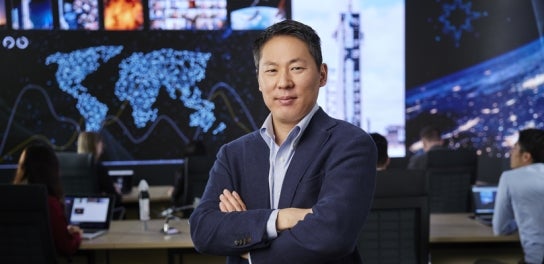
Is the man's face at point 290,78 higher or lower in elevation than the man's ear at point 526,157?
higher

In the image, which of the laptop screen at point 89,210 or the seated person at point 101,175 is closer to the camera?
the laptop screen at point 89,210

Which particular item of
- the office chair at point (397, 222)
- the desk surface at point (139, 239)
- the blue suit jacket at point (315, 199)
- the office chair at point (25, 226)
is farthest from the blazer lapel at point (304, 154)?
the desk surface at point (139, 239)

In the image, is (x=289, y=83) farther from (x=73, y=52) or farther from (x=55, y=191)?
(x=73, y=52)

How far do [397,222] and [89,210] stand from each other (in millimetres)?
1834

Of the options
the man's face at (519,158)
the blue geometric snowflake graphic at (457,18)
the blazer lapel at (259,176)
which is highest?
the blue geometric snowflake graphic at (457,18)

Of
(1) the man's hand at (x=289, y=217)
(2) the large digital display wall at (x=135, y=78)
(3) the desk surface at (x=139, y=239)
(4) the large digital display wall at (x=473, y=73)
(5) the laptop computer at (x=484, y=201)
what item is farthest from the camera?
(4) the large digital display wall at (x=473, y=73)

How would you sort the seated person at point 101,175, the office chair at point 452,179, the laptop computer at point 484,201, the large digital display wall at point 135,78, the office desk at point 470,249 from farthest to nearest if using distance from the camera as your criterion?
the large digital display wall at point 135,78 → the seated person at point 101,175 → the office chair at point 452,179 → the laptop computer at point 484,201 → the office desk at point 470,249

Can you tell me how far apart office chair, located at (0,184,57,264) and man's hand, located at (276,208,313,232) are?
181cm

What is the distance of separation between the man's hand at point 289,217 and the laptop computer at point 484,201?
2.75 metres

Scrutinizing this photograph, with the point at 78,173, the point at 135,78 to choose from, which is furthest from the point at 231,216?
the point at 135,78

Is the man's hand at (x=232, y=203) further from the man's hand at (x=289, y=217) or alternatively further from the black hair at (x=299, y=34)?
the black hair at (x=299, y=34)

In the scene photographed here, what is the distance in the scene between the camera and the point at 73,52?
6445 mm

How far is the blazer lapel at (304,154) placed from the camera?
51.0 inches

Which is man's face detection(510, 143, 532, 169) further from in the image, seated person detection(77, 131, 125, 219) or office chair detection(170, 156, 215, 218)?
seated person detection(77, 131, 125, 219)
